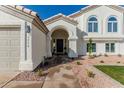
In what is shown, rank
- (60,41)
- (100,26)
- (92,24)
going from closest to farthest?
1. (100,26)
2. (92,24)
3. (60,41)

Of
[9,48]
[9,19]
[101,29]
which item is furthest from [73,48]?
[9,19]

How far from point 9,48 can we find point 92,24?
590 inches

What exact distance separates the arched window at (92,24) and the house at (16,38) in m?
13.8

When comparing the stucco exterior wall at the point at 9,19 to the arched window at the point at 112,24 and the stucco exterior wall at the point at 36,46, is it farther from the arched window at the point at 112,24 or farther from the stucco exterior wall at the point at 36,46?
the arched window at the point at 112,24

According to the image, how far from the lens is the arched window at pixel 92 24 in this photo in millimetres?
22703

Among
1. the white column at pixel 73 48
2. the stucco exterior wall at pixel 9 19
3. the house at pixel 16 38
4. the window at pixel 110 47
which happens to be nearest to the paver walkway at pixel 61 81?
the house at pixel 16 38

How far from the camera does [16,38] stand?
1020 cm

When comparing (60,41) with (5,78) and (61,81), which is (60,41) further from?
(61,81)

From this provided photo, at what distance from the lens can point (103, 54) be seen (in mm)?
22797

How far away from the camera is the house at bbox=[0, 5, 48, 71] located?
10016mm
